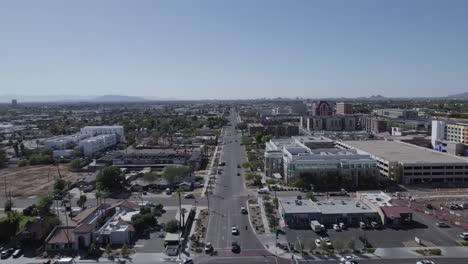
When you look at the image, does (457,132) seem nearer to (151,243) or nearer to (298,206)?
(298,206)

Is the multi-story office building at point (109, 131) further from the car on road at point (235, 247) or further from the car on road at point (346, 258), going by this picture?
the car on road at point (346, 258)

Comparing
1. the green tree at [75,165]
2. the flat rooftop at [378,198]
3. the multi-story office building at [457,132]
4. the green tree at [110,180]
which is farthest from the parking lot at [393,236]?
the multi-story office building at [457,132]

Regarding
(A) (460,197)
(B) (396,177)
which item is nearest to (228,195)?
(B) (396,177)

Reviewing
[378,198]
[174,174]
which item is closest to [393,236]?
[378,198]

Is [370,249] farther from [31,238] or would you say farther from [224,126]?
[224,126]

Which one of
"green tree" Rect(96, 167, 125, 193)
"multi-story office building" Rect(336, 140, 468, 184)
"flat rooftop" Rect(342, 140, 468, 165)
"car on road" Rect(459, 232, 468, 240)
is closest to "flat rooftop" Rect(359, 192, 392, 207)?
"car on road" Rect(459, 232, 468, 240)

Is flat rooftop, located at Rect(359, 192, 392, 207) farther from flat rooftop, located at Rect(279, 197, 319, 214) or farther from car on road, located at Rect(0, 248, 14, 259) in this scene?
car on road, located at Rect(0, 248, 14, 259)
